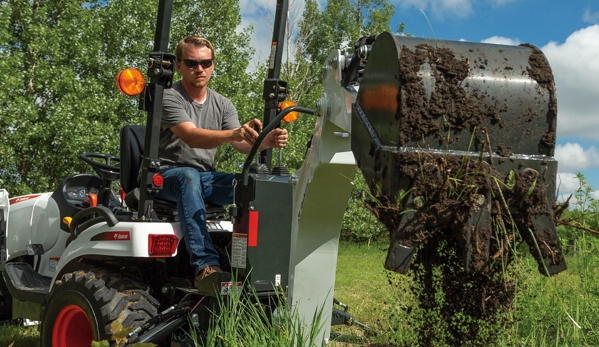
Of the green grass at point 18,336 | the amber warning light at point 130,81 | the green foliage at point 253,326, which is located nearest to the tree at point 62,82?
the green grass at point 18,336

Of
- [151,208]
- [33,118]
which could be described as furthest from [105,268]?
[33,118]

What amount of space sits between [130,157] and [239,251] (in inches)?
38.7

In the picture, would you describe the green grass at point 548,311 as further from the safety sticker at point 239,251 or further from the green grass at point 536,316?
the safety sticker at point 239,251

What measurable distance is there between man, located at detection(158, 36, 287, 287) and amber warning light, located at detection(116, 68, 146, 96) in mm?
300

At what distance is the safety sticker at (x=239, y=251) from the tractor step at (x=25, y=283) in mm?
1496

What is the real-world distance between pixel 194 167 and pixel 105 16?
14.4 metres

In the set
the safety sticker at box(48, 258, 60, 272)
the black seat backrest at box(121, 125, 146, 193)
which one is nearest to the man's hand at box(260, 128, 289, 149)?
the black seat backrest at box(121, 125, 146, 193)

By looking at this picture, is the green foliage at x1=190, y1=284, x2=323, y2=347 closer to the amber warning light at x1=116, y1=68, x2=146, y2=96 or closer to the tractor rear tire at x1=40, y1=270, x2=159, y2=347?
the tractor rear tire at x1=40, y1=270, x2=159, y2=347

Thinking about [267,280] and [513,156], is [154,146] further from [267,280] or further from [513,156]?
[513,156]

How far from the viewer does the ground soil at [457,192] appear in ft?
7.63

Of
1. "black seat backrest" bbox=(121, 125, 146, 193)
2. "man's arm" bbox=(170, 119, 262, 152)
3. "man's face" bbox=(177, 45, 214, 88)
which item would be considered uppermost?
"man's face" bbox=(177, 45, 214, 88)

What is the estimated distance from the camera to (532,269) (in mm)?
3709

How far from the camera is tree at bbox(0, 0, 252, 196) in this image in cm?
1434

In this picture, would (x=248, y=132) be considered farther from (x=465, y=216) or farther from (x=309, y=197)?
(x=465, y=216)
